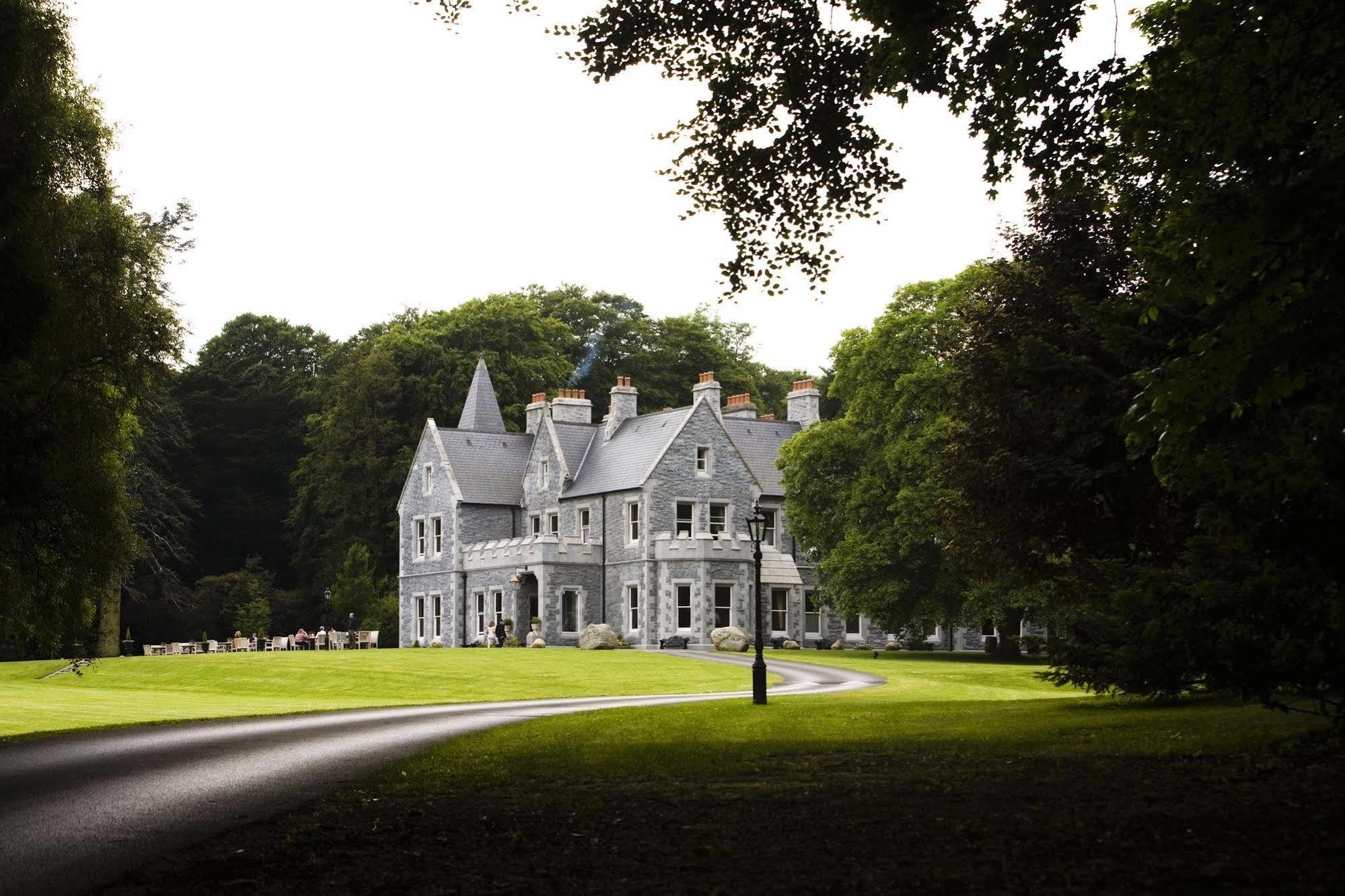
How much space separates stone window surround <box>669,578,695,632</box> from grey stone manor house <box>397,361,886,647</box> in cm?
6

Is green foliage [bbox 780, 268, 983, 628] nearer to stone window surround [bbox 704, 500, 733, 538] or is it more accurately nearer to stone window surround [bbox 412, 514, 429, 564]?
stone window surround [bbox 704, 500, 733, 538]

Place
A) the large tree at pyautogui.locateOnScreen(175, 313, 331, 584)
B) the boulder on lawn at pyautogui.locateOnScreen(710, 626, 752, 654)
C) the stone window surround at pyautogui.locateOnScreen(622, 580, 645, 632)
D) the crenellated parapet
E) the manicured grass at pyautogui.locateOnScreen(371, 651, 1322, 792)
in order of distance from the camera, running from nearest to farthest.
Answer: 1. the manicured grass at pyautogui.locateOnScreen(371, 651, 1322, 792)
2. the boulder on lawn at pyautogui.locateOnScreen(710, 626, 752, 654)
3. the stone window surround at pyautogui.locateOnScreen(622, 580, 645, 632)
4. the crenellated parapet
5. the large tree at pyautogui.locateOnScreen(175, 313, 331, 584)

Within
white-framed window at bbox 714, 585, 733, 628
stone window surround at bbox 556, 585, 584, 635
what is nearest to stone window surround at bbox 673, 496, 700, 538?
white-framed window at bbox 714, 585, 733, 628

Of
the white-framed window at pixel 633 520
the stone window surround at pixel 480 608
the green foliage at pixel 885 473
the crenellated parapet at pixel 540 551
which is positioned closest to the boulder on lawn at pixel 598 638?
the crenellated parapet at pixel 540 551

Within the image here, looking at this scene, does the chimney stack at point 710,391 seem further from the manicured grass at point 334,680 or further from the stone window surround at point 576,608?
the manicured grass at point 334,680

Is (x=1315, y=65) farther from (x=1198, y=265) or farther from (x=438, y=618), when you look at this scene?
(x=438, y=618)

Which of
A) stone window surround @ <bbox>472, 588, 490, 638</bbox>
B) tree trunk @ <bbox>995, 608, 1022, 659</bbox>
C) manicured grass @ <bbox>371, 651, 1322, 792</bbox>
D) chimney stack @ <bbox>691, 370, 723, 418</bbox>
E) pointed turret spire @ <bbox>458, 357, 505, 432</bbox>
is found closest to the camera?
manicured grass @ <bbox>371, 651, 1322, 792</bbox>

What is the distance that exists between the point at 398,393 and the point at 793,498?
85.7 feet

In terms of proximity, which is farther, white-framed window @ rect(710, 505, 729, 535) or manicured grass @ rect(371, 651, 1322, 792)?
white-framed window @ rect(710, 505, 729, 535)

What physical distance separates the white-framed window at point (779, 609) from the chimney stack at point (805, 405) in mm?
9385

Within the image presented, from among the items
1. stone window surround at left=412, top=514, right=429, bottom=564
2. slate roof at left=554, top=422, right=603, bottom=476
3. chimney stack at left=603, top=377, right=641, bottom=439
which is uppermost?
chimney stack at left=603, top=377, right=641, bottom=439

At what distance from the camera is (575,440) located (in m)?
64.7

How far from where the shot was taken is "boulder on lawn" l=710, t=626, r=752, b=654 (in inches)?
2112

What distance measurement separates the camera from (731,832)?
33.7 ft
